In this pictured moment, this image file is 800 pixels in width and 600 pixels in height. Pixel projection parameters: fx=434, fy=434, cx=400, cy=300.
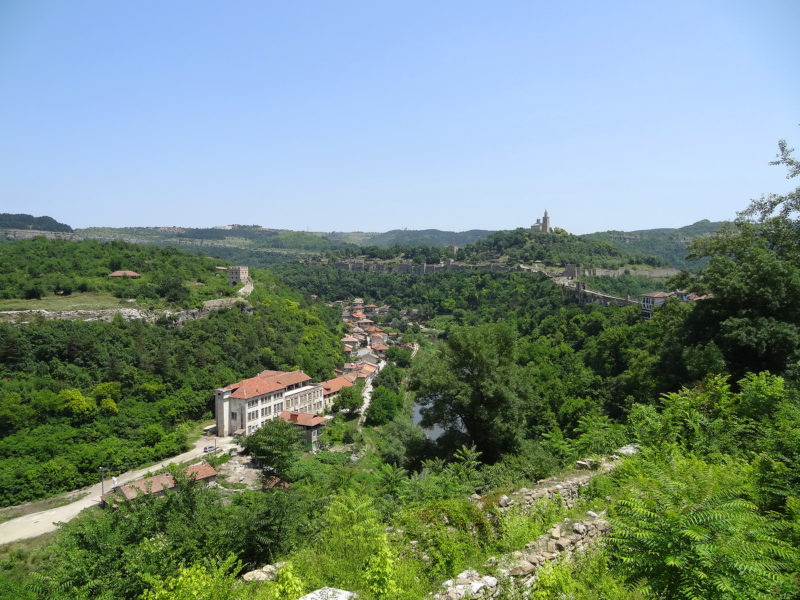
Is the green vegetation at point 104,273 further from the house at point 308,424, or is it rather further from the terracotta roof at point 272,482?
the terracotta roof at point 272,482

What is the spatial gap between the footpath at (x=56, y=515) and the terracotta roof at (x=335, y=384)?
46.3 ft

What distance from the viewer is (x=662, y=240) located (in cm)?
12094

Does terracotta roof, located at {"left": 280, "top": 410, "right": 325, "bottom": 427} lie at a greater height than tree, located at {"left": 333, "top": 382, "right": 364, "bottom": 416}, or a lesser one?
greater

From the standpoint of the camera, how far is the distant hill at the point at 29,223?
395 ft

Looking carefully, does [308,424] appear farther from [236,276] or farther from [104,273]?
[104,273]

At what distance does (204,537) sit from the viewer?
817 centimetres

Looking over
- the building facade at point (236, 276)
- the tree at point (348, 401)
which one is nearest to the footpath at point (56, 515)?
the tree at point (348, 401)

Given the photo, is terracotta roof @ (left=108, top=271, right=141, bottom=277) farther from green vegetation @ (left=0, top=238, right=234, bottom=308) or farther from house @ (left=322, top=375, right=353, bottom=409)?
house @ (left=322, top=375, right=353, bottom=409)

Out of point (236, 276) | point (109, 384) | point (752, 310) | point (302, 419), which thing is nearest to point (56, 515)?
point (109, 384)

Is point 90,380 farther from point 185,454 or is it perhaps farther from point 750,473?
point 750,473

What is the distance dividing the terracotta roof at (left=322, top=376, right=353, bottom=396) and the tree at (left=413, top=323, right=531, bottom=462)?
29851mm

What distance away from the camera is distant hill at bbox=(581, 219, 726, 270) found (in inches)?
4203

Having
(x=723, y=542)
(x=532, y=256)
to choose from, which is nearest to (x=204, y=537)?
(x=723, y=542)

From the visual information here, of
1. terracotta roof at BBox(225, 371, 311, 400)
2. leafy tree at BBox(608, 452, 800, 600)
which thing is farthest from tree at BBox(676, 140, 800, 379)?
terracotta roof at BBox(225, 371, 311, 400)
